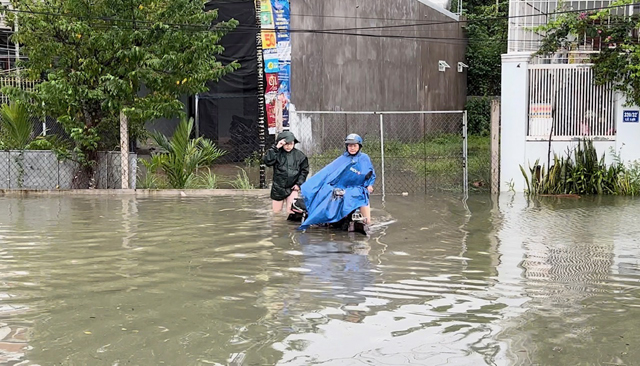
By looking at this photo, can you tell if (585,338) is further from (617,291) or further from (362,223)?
(362,223)

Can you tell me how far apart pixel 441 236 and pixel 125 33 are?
7972mm

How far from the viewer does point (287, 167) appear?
485 inches

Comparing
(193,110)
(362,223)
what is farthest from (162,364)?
(193,110)

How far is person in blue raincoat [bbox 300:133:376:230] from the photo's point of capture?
11180 millimetres

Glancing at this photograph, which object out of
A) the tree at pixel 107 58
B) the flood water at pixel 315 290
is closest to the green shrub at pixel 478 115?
the tree at pixel 107 58

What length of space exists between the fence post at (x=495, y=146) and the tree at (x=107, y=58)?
223 inches

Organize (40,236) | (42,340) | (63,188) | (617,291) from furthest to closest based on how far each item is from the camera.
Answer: (63,188) → (40,236) → (617,291) → (42,340)

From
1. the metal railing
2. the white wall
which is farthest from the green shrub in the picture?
the metal railing

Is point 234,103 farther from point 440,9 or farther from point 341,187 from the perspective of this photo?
point 341,187

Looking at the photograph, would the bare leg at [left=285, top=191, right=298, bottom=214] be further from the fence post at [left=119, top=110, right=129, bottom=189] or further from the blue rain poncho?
the fence post at [left=119, top=110, right=129, bottom=189]

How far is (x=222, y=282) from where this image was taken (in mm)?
8078

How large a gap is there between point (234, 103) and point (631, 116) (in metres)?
11.6

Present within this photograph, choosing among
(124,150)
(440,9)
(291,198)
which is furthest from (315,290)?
(440,9)

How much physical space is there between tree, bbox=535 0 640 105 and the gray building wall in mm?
7995
